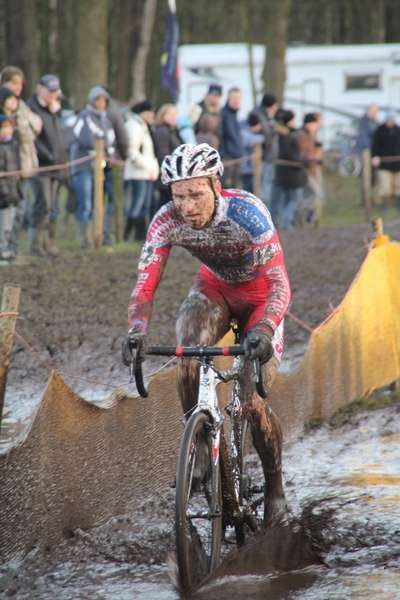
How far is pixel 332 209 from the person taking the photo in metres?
24.4

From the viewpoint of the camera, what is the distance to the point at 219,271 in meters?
5.03

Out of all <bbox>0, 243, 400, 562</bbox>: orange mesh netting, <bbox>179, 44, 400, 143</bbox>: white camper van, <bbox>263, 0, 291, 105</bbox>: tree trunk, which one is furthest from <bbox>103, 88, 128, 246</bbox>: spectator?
<bbox>179, 44, 400, 143</bbox>: white camper van

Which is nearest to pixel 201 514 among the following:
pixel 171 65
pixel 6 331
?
pixel 6 331

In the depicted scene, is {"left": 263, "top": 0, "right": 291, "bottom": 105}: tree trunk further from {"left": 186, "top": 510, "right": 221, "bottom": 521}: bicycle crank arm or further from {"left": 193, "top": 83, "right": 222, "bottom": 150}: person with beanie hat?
{"left": 186, "top": 510, "right": 221, "bottom": 521}: bicycle crank arm

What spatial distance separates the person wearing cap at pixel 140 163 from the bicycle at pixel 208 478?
9.85 meters

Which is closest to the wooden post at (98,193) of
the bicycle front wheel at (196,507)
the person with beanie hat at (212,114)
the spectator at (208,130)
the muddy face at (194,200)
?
the spectator at (208,130)

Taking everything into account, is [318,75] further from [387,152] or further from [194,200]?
[194,200]

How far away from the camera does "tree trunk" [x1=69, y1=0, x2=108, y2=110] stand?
62.2ft

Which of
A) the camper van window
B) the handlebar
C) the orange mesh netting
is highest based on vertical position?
the camper van window

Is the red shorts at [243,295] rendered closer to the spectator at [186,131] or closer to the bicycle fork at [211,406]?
the bicycle fork at [211,406]

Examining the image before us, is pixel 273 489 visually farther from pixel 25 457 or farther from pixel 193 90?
pixel 193 90

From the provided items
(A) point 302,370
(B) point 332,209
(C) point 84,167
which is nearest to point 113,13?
(B) point 332,209

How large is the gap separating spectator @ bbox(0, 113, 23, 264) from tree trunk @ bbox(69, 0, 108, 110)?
7.99 metres

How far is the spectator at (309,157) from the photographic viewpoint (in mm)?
19016
